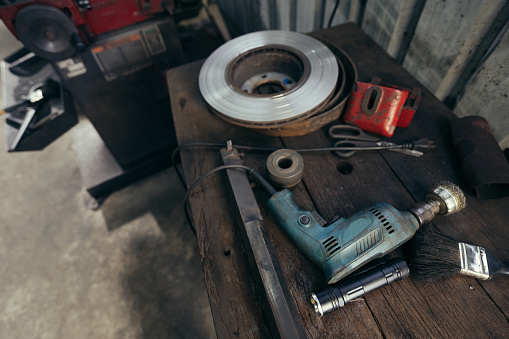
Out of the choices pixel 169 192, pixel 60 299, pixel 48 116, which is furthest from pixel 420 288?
pixel 60 299

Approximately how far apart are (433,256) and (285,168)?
1.35 ft

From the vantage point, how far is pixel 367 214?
688 millimetres

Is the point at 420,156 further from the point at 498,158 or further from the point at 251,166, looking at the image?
the point at 251,166

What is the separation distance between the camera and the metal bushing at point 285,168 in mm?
784

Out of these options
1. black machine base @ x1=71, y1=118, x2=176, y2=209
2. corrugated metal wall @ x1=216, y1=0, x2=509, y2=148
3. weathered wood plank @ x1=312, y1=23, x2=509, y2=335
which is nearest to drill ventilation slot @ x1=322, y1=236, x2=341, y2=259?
weathered wood plank @ x1=312, y1=23, x2=509, y2=335

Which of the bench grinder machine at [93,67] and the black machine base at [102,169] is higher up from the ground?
the bench grinder machine at [93,67]

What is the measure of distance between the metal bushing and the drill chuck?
29 centimetres

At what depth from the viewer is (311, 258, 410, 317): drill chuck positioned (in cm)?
62

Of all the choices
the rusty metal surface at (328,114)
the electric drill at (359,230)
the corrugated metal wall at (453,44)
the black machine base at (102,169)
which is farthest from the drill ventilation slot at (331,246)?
the black machine base at (102,169)

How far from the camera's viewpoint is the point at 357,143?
904mm

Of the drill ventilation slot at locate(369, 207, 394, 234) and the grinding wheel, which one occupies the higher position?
the grinding wheel

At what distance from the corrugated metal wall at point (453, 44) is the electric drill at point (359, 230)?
56 cm

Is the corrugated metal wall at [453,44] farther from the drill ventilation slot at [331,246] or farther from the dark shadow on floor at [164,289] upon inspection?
the dark shadow on floor at [164,289]

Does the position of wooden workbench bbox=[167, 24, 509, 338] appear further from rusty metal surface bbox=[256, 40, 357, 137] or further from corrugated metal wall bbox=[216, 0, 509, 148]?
corrugated metal wall bbox=[216, 0, 509, 148]
